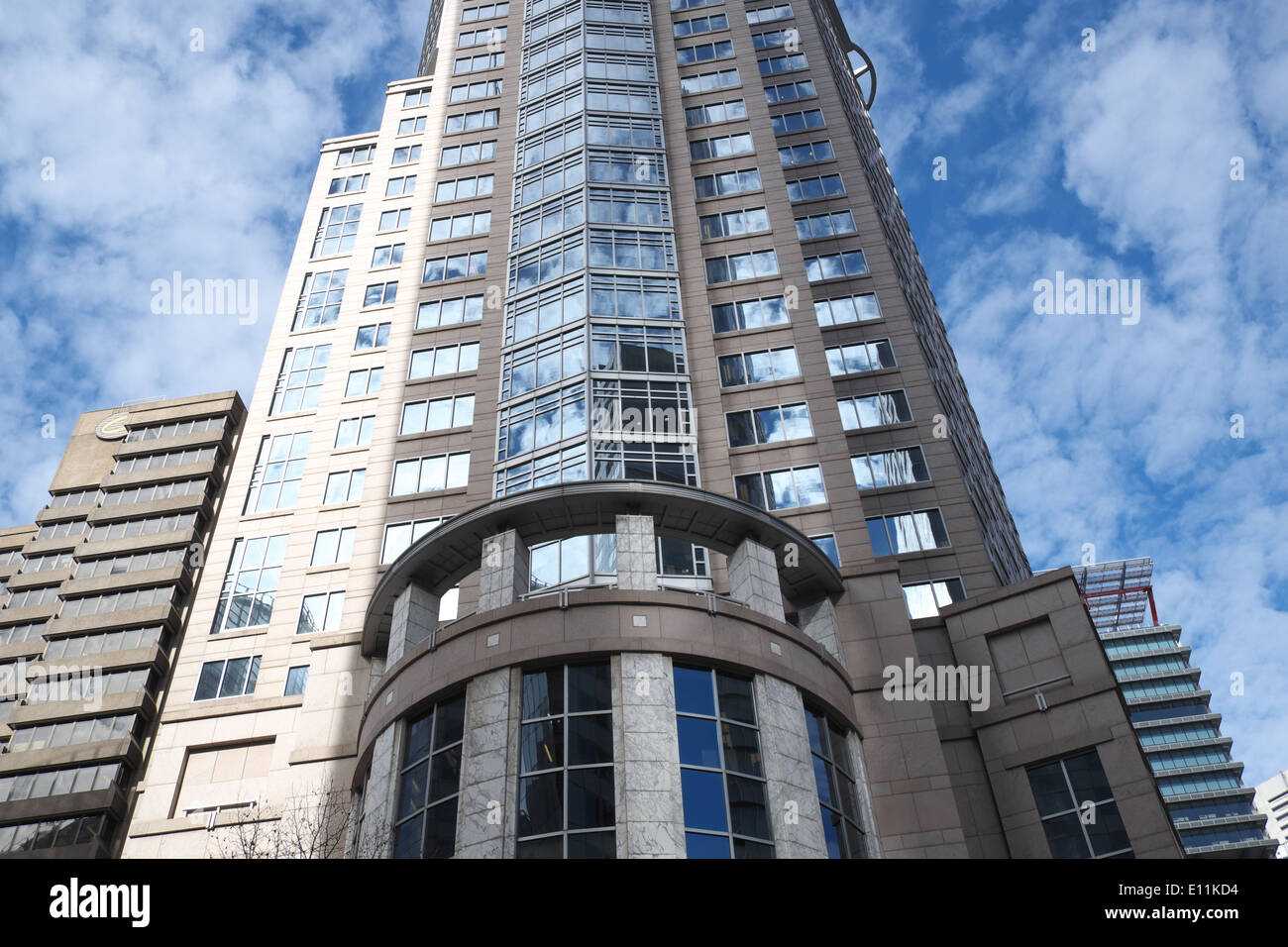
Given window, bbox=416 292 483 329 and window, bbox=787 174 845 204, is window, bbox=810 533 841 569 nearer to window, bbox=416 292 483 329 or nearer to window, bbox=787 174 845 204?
window, bbox=416 292 483 329

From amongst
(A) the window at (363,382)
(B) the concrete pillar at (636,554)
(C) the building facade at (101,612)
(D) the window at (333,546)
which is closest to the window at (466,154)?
(A) the window at (363,382)

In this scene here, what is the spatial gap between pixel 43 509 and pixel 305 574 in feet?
156

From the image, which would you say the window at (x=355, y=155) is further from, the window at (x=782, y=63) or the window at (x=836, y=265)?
the window at (x=836, y=265)

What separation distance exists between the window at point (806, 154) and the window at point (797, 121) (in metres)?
1.22

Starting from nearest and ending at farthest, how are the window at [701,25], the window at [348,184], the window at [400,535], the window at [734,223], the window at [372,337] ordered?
the window at [400,535] < the window at [734,223] < the window at [372,337] < the window at [348,184] < the window at [701,25]

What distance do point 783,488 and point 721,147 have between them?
23.2 metres

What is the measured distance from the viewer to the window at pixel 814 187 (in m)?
54.1

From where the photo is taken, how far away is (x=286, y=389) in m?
50.2

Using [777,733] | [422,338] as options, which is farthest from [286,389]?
[777,733]

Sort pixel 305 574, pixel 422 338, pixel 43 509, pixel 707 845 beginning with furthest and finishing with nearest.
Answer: pixel 43 509, pixel 422 338, pixel 305 574, pixel 707 845

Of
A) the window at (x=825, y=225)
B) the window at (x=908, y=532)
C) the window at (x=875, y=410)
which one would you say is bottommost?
the window at (x=908, y=532)

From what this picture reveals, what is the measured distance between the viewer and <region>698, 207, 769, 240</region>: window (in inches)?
1940

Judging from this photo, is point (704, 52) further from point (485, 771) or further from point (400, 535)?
point (485, 771)
